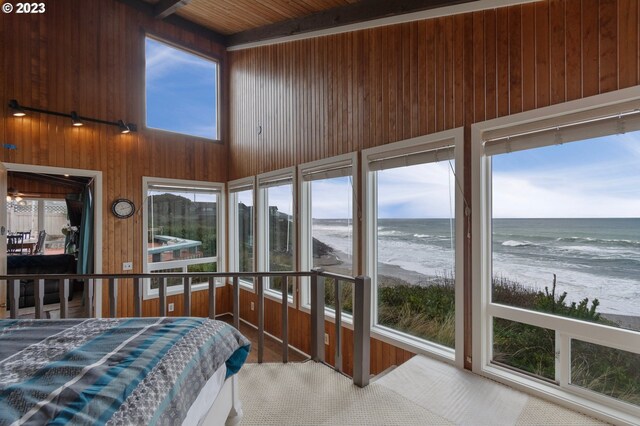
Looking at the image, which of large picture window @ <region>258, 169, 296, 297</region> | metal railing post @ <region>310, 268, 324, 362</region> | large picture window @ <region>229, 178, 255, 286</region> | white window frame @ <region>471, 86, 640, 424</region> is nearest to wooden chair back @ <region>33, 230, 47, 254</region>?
large picture window @ <region>229, 178, 255, 286</region>

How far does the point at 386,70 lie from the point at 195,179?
3354mm

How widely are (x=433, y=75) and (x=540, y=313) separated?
1966mm

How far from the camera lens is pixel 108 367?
1.05 metres

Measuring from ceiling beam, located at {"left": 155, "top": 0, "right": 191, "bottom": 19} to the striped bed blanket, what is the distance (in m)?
4.02

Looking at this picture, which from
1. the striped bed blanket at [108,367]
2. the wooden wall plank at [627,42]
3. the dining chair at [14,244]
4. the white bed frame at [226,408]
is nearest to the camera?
the striped bed blanket at [108,367]

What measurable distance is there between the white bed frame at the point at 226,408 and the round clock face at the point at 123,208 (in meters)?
3.34

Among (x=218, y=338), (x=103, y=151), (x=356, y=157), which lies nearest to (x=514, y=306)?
(x=356, y=157)

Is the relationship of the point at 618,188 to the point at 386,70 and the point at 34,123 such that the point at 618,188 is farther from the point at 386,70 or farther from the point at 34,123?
the point at 34,123

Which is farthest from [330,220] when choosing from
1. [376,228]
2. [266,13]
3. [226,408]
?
[266,13]

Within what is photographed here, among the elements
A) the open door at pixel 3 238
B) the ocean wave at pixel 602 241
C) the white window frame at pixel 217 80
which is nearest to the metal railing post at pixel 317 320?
the ocean wave at pixel 602 241

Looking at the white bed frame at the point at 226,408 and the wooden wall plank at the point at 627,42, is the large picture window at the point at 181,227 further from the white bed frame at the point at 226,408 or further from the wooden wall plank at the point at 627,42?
the wooden wall plank at the point at 627,42

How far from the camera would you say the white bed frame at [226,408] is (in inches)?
55.2

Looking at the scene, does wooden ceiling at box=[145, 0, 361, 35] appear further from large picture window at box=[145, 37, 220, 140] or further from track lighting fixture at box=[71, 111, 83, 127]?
track lighting fixture at box=[71, 111, 83, 127]

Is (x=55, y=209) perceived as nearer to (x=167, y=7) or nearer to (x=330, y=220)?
(x=167, y=7)
